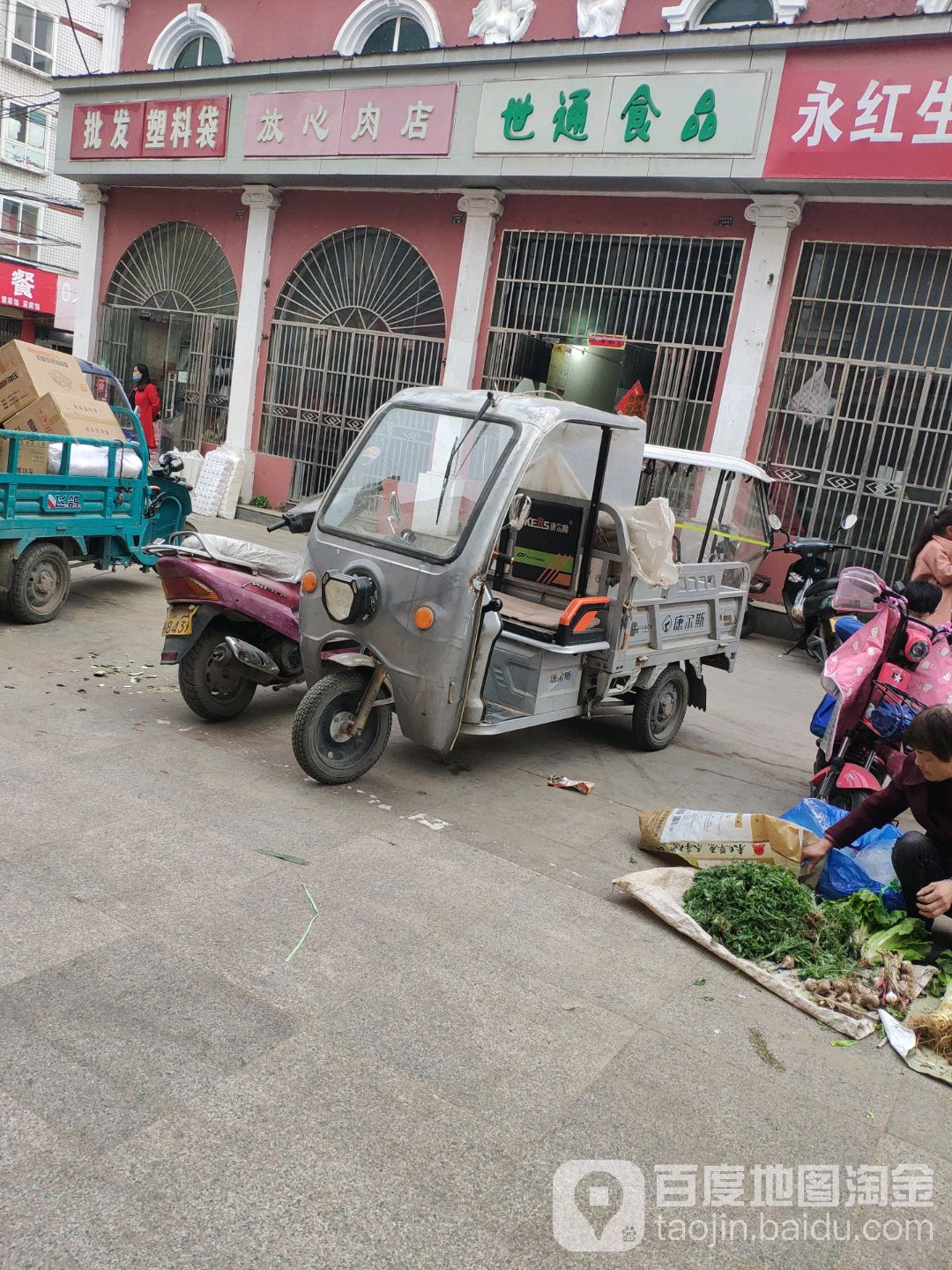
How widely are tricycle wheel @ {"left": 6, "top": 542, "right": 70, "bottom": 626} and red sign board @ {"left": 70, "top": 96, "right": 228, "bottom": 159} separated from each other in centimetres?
967

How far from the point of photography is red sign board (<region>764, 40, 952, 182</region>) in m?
9.45

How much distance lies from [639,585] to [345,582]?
1.81 metres

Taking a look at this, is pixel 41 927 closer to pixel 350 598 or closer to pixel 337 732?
pixel 337 732

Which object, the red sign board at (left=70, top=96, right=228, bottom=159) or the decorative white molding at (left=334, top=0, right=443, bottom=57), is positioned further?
the red sign board at (left=70, top=96, right=228, bottom=159)

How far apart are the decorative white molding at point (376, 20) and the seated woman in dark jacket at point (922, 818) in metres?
13.1

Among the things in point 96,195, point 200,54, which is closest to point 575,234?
point 200,54

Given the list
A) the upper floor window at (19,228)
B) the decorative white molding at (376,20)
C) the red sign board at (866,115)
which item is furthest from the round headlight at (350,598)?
the upper floor window at (19,228)

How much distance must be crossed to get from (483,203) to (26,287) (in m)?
17.5

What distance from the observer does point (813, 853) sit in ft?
13.6

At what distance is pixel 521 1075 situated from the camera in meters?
2.95

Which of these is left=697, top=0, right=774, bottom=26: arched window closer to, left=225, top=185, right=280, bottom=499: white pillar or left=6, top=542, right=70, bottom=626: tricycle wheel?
left=225, top=185, right=280, bottom=499: white pillar

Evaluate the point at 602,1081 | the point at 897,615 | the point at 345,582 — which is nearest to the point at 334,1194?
the point at 602,1081

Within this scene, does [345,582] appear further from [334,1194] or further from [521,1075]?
[334,1194]

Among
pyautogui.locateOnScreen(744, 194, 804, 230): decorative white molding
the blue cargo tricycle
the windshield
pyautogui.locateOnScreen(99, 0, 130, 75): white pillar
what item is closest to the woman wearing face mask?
the windshield
